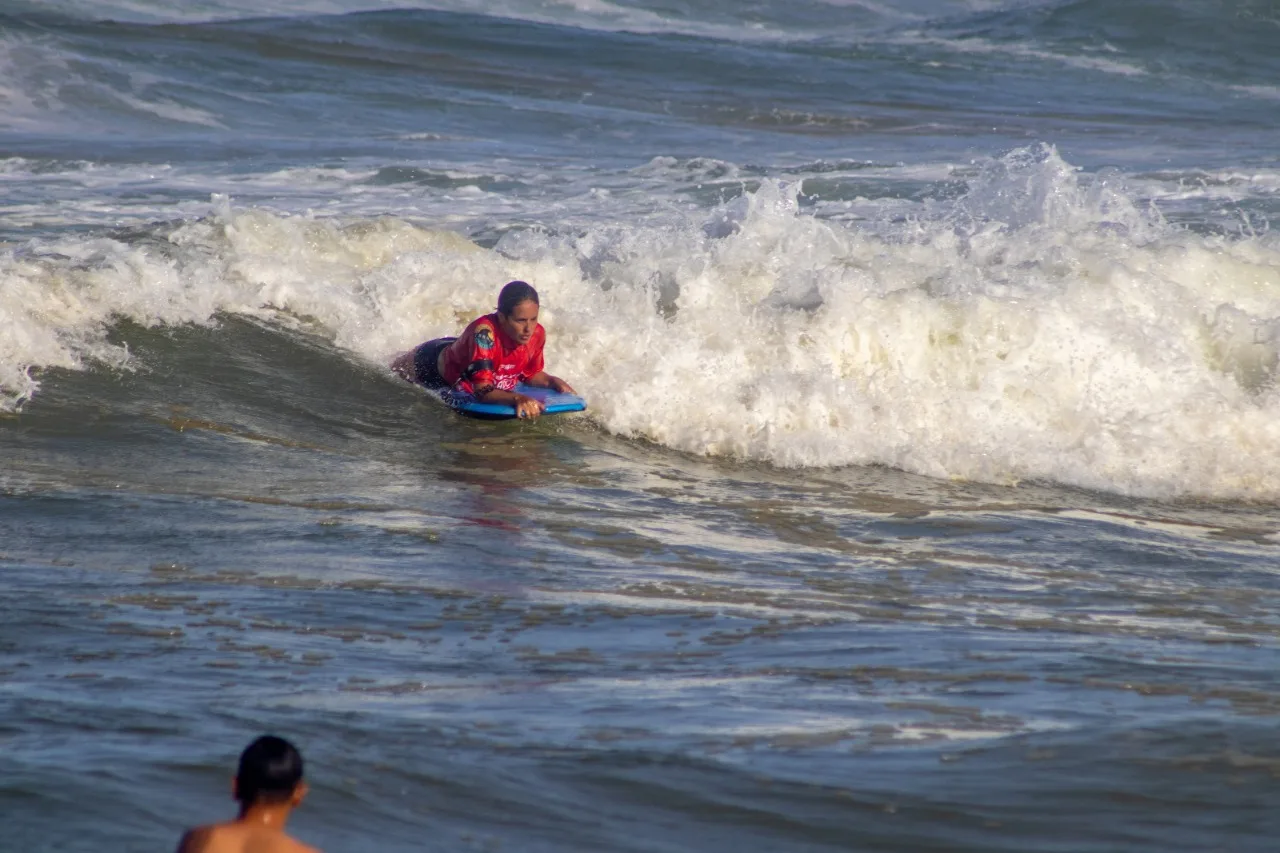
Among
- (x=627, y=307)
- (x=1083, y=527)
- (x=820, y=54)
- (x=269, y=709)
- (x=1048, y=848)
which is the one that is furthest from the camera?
(x=820, y=54)

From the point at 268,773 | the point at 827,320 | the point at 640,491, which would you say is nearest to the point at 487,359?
the point at 640,491

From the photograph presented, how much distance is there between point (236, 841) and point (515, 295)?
6.19 meters

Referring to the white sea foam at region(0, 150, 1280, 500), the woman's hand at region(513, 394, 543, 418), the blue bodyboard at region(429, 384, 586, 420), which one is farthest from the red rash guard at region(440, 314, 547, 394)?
the white sea foam at region(0, 150, 1280, 500)

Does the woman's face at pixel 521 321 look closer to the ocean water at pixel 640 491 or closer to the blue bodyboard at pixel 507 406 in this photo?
the blue bodyboard at pixel 507 406

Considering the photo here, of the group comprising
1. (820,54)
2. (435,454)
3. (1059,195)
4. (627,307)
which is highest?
(820,54)

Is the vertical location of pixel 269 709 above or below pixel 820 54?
below

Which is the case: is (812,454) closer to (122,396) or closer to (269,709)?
(122,396)

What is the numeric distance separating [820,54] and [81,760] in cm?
2557

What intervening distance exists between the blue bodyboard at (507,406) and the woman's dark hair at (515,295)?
486mm

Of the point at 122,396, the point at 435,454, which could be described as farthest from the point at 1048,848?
the point at 122,396

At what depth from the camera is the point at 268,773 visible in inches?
109

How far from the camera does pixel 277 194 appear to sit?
50.4ft

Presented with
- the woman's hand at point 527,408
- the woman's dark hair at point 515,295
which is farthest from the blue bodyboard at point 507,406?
the woman's dark hair at point 515,295

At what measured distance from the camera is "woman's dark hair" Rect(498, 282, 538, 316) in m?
8.75
